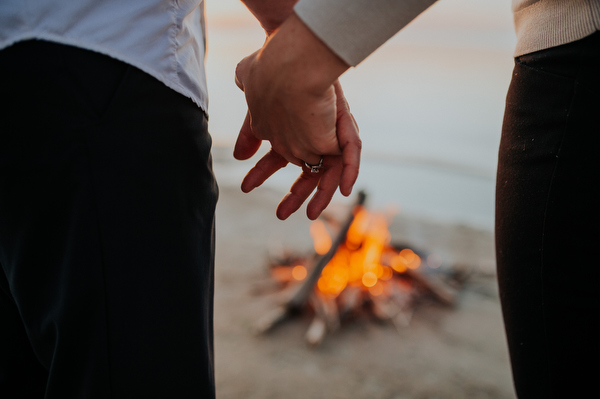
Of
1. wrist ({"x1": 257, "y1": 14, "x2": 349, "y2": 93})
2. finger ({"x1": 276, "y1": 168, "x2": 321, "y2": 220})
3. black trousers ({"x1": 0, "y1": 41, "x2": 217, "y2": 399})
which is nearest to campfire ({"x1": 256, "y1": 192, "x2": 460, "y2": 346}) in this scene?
finger ({"x1": 276, "y1": 168, "x2": 321, "y2": 220})

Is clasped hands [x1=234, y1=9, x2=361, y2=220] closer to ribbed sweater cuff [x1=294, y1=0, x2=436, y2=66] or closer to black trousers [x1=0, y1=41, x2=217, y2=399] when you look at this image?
ribbed sweater cuff [x1=294, y1=0, x2=436, y2=66]

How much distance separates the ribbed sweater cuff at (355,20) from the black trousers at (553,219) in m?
0.34

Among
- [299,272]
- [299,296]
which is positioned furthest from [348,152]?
[299,272]

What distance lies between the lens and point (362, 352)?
7.80 ft

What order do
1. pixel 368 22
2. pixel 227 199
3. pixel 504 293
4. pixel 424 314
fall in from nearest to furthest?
pixel 368 22
pixel 504 293
pixel 424 314
pixel 227 199

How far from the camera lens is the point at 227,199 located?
535cm

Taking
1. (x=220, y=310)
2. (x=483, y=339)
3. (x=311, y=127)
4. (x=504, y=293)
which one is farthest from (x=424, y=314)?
(x=311, y=127)

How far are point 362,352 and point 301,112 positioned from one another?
194 cm

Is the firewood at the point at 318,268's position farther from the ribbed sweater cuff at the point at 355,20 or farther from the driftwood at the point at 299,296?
the ribbed sweater cuff at the point at 355,20

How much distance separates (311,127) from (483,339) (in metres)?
2.36

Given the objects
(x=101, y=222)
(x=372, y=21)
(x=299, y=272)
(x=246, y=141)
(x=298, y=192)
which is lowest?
(x=299, y=272)

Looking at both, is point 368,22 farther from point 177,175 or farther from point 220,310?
point 220,310

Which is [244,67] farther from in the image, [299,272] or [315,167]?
[299,272]

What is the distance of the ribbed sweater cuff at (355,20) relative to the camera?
29.3 inches
